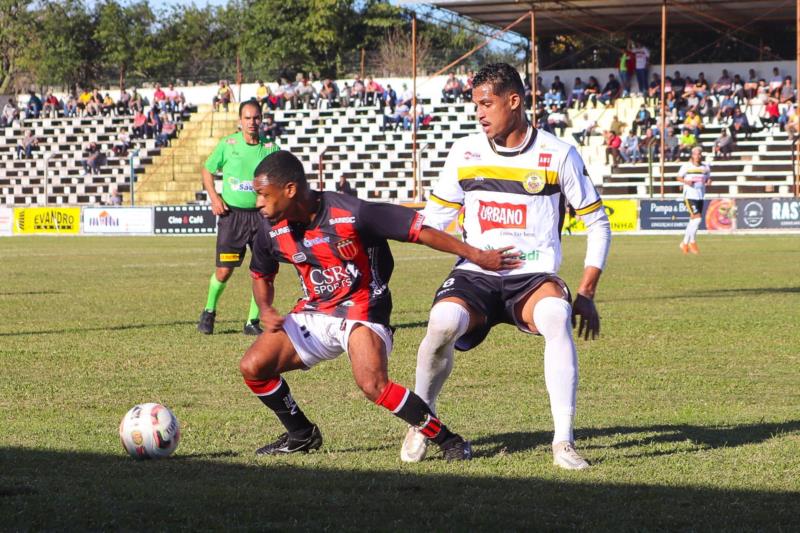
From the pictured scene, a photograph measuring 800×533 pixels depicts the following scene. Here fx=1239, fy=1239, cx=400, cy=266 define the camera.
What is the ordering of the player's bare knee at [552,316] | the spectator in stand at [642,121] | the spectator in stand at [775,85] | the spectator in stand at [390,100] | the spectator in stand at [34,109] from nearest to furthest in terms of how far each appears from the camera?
the player's bare knee at [552,316], the spectator in stand at [642,121], the spectator in stand at [775,85], the spectator in stand at [390,100], the spectator in stand at [34,109]

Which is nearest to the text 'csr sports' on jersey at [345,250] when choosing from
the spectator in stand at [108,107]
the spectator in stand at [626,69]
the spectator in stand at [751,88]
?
the spectator in stand at [751,88]

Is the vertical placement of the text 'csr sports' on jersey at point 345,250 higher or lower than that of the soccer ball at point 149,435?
higher

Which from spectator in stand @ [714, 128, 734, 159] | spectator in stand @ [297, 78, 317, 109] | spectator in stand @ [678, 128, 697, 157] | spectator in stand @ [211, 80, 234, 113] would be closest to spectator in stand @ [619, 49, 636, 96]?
spectator in stand @ [678, 128, 697, 157]

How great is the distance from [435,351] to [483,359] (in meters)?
4.00

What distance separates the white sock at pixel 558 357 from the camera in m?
5.95

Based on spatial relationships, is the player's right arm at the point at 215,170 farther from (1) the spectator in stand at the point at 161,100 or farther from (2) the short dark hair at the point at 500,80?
(1) the spectator in stand at the point at 161,100

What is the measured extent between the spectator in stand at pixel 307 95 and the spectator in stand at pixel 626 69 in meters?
13.1

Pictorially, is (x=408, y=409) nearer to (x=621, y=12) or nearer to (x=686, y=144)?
(x=686, y=144)

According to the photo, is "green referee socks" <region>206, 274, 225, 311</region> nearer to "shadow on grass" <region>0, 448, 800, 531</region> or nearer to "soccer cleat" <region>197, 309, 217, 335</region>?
"soccer cleat" <region>197, 309, 217, 335</region>

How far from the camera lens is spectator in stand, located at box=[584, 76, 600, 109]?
47.5 metres

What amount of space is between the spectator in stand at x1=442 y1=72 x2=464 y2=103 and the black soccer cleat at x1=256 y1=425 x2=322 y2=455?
146 feet

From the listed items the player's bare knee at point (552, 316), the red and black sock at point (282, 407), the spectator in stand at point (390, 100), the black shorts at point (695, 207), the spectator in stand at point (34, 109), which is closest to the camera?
the player's bare knee at point (552, 316)

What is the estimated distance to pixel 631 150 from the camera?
141ft

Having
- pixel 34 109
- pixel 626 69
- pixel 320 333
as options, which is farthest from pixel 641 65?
pixel 320 333
